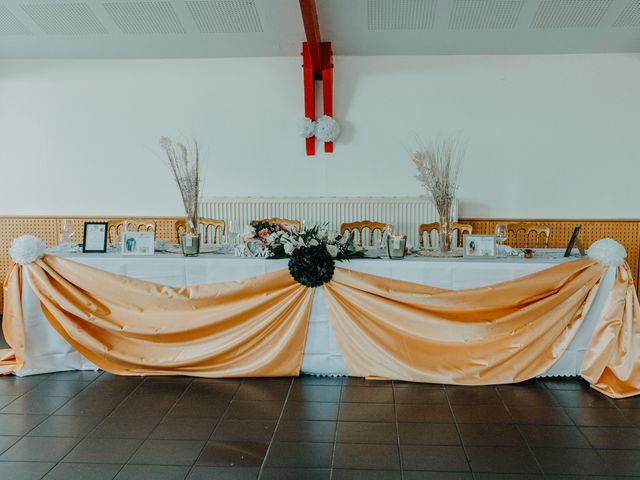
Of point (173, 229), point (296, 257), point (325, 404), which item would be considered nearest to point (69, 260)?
point (296, 257)

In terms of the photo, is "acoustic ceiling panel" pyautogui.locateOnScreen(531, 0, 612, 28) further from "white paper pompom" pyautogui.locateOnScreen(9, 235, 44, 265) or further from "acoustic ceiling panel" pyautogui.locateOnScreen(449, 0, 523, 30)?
"white paper pompom" pyautogui.locateOnScreen(9, 235, 44, 265)

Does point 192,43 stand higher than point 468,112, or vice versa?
point 192,43

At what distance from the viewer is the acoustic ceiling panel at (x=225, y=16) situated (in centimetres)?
517

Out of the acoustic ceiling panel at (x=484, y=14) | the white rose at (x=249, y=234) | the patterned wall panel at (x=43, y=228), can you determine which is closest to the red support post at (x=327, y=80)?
the acoustic ceiling panel at (x=484, y=14)

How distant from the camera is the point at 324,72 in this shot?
5980mm

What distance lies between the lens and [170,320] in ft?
12.4

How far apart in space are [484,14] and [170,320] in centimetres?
389

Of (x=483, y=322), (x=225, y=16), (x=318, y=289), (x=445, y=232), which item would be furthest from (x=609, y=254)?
(x=225, y=16)

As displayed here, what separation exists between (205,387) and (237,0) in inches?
134

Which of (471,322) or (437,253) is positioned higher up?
(437,253)

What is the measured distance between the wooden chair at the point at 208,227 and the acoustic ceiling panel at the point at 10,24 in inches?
94.8

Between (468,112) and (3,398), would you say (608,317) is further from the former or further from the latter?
(3,398)

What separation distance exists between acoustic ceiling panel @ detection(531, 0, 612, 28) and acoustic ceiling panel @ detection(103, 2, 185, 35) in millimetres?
3386

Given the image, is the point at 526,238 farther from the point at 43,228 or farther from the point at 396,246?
the point at 43,228
